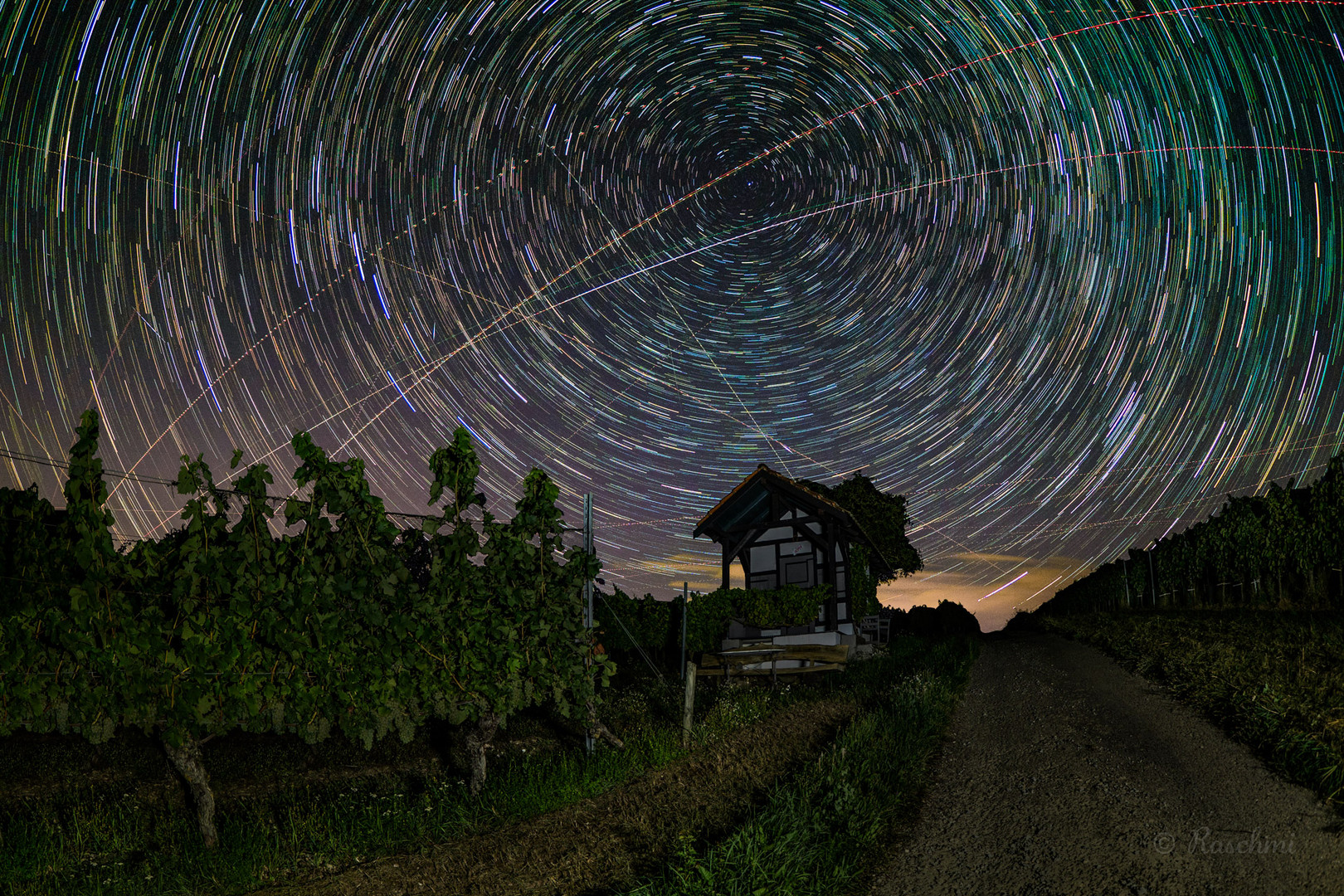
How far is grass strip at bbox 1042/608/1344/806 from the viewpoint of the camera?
925 centimetres

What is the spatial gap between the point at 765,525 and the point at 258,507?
20.6 m

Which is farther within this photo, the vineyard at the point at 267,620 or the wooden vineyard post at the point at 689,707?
the wooden vineyard post at the point at 689,707

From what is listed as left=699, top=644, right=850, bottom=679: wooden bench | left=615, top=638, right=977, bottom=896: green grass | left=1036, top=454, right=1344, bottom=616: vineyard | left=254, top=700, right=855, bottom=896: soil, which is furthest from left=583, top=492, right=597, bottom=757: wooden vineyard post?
left=1036, top=454, right=1344, bottom=616: vineyard

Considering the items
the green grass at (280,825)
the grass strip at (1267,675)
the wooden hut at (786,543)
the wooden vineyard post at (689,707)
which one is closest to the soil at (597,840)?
the green grass at (280,825)

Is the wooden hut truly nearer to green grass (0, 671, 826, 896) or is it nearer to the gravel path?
the gravel path

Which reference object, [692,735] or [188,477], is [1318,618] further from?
[188,477]

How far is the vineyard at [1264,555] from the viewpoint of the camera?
30.4m

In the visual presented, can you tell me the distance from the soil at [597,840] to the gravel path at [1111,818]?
1927 mm

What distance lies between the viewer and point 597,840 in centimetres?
787

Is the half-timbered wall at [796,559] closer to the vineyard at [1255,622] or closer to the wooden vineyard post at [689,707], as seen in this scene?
the vineyard at [1255,622]

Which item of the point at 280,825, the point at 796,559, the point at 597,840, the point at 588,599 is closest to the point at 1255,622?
the point at 796,559

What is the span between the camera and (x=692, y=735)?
12133mm

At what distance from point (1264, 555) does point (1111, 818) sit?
3291cm

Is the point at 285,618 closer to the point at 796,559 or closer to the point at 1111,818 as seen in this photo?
the point at 1111,818
